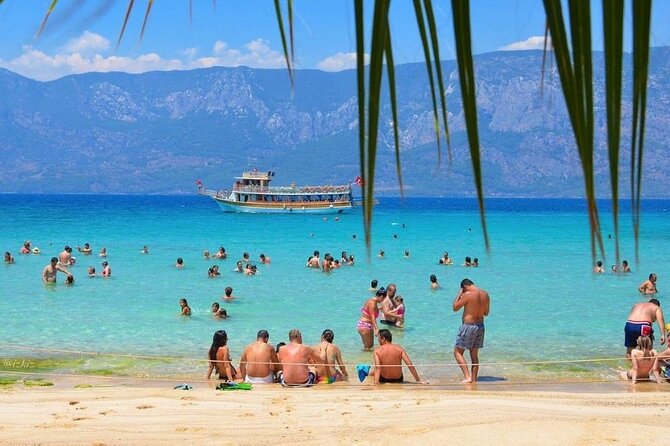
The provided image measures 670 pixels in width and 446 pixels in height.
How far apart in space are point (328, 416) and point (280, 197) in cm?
8318

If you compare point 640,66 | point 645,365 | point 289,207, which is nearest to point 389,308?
point 645,365

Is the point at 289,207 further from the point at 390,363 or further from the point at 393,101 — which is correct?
the point at 393,101

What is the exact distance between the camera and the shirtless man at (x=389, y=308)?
17.3 meters

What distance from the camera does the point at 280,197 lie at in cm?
9069

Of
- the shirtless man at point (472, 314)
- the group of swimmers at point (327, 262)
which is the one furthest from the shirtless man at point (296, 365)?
the group of swimmers at point (327, 262)

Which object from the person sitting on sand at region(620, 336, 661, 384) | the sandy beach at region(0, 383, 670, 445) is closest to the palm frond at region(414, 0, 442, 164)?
the sandy beach at region(0, 383, 670, 445)

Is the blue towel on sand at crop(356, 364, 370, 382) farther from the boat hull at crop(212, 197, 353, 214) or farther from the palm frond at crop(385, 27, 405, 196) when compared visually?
the boat hull at crop(212, 197, 353, 214)

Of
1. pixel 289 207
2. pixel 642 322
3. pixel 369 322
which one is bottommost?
pixel 369 322

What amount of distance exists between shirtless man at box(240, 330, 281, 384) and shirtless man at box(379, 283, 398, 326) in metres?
6.16

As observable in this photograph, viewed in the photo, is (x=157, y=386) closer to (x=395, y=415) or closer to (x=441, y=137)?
(x=395, y=415)

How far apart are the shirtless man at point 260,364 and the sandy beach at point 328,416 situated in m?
1.06

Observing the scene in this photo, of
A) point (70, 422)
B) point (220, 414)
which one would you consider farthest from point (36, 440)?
point (220, 414)

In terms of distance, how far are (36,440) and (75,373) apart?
5897mm

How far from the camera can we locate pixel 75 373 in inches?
483
